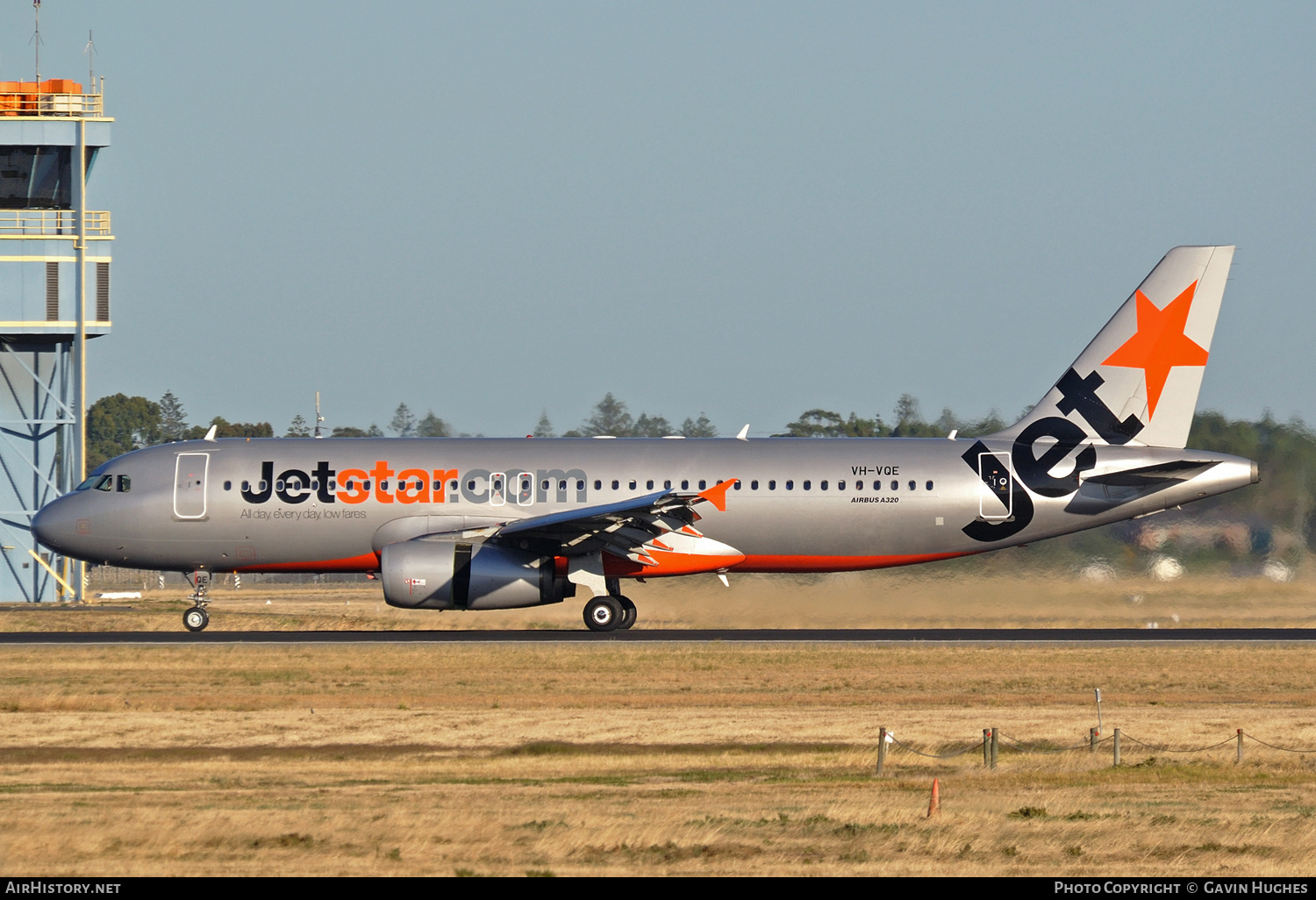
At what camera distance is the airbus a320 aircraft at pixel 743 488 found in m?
32.3

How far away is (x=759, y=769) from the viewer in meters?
17.8

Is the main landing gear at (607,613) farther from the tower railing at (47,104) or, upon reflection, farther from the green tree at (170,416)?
the green tree at (170,416)

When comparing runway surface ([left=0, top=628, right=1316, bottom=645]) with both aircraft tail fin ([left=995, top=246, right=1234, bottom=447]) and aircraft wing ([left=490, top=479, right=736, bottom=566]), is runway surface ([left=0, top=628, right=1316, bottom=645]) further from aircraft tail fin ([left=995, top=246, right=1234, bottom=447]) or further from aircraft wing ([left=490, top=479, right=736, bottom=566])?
aircraft tail fin ([left=995, top=246, right=1234, bottom=447])

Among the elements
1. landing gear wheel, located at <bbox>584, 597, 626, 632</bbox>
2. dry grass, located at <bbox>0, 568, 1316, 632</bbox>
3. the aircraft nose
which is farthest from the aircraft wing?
the aircraft nose

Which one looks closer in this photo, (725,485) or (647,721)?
(647,721)

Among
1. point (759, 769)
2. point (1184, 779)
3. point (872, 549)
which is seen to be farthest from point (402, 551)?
point (1184, 779)

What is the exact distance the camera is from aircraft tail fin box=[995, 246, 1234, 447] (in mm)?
32750

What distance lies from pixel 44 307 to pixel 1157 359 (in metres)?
30.4

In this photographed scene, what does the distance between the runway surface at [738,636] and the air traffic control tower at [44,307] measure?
12.0m

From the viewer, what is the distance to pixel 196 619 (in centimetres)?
3316

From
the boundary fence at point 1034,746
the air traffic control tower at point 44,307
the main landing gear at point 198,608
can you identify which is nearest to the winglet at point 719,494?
the main landing gear at point 198,608

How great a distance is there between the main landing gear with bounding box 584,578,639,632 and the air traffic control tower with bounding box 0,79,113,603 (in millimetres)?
18886
